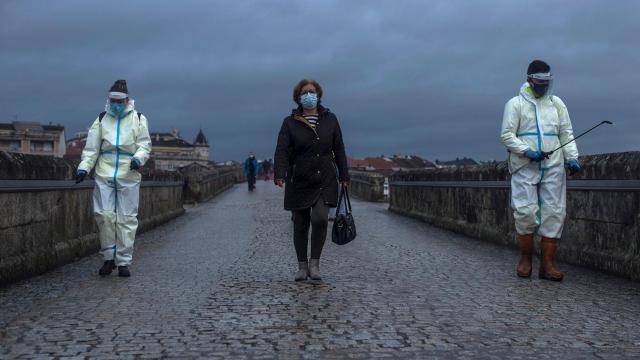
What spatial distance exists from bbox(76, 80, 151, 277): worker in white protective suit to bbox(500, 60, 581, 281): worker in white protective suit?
3.50 meters

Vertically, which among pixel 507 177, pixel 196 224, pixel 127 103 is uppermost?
pixel 127 103

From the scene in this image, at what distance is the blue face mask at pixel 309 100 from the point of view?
7.16 metres

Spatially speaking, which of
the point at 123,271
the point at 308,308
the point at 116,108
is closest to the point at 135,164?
the point at 116,108

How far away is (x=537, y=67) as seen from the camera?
747cm

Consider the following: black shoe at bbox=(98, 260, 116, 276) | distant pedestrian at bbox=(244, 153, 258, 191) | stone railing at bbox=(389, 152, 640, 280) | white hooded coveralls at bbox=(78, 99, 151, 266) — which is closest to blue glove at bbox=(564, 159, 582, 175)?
stone railing at bbox=(389, 152, 640, 280)

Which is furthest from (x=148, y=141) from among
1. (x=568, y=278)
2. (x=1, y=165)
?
(x=568, y=278)

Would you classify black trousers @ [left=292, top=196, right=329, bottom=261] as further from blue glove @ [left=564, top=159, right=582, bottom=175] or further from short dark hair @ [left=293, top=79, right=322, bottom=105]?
blue glove @ [left=564, top=159, right=582, bottom=175]

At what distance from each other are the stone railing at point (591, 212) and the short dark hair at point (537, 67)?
118 centimetres

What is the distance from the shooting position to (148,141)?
773 centimetres

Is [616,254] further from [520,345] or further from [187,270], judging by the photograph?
[187,270]

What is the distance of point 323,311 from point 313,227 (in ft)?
5.78

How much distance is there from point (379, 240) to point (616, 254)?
4.52 m

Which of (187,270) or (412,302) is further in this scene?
(187,270)

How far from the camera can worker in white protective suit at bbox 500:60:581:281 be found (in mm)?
7301
